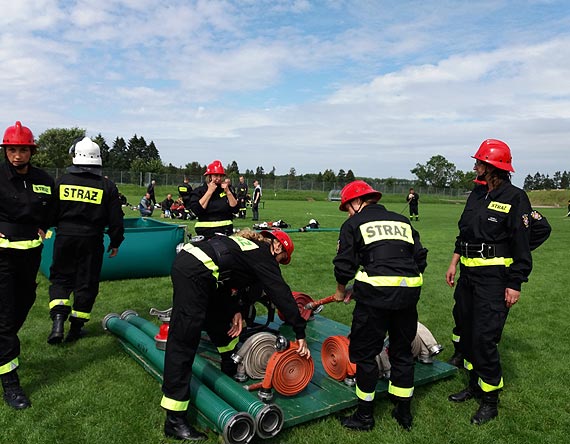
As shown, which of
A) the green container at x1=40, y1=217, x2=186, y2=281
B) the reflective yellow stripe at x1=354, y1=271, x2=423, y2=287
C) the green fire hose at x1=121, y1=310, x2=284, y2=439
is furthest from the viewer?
the green container at x1=40, y1=217, x2=186, y2=281

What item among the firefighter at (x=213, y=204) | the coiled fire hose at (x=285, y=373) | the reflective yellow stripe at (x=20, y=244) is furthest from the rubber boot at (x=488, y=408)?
the firefighter at (x=213, y=204)

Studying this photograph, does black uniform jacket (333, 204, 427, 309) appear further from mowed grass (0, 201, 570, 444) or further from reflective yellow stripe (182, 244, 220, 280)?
mowed grass (0, 201, 570, 444)

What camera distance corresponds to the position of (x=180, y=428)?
3.59m

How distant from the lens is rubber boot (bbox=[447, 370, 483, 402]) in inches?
177

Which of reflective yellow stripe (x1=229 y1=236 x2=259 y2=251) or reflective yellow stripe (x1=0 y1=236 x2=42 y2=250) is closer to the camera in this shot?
reflective yellow stripe (x1=229 y1=236 x2=259 y2=251)

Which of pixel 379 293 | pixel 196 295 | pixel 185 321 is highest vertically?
pixel 379 293

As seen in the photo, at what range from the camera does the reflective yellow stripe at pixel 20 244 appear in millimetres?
4126

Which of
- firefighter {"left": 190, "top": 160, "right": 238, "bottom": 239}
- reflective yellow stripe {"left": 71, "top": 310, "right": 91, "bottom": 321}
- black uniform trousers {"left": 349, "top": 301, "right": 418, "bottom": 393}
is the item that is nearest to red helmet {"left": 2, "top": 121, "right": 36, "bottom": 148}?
reflective yellow stripe {"left": 71, "top": 310, "right": 91, "bottom": 321}

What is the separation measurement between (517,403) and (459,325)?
0.95 m

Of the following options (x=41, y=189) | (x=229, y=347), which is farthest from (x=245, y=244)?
(x=41, y=189)

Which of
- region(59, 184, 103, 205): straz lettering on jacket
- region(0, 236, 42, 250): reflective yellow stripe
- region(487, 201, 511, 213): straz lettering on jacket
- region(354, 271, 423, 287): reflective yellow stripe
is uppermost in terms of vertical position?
region(487, 201, 511, 213): straz lettering on jacket

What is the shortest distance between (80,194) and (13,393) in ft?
Result: 7.37

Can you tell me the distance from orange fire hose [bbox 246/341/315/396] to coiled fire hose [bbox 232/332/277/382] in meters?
0.23

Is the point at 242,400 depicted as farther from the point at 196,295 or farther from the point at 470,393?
the point at 470,393
